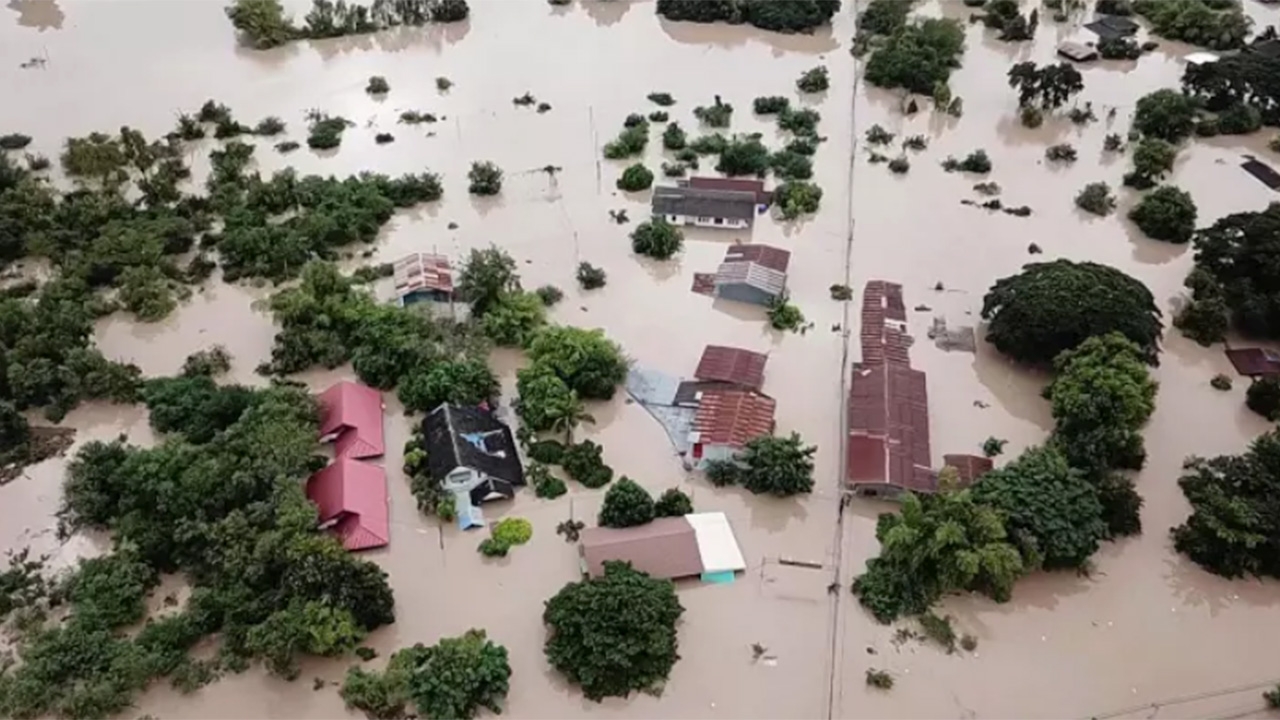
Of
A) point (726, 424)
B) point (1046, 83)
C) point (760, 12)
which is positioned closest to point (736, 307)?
point (726, 424)

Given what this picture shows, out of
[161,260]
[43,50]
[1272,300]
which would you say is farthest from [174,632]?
[43,50]

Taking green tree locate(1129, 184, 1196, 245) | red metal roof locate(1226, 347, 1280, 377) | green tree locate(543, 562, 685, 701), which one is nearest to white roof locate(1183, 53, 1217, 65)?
green tree locate(1129, 184, 1196, 245)

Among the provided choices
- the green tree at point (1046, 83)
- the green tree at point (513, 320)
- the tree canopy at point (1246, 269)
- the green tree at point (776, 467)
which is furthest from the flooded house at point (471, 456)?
the green tree at point (1046, 83)

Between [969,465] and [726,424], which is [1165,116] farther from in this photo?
[726,424]

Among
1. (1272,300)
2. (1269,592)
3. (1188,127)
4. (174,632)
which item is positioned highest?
(1188,127)

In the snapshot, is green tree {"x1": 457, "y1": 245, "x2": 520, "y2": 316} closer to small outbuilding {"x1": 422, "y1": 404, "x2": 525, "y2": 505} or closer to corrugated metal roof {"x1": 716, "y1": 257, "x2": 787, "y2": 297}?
small outbuilding {"x1": 422, "y1": 404, "x2": 525, "y2": 505}

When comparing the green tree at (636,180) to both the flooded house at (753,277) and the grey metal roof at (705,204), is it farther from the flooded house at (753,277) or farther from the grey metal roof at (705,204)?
the flooded house at (753,277)

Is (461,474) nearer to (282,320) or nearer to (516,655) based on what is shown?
(516,655)
